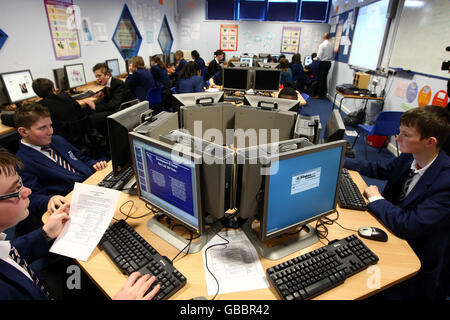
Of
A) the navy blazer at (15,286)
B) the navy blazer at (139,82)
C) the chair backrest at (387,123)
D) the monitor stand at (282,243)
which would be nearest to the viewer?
the navy blazer at (15,286)

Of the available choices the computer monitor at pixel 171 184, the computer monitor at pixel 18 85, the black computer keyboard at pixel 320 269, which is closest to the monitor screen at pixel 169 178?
the computer monitor at pixel 171 184

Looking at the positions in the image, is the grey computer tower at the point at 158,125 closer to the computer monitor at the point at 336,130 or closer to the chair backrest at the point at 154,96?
the computer monitor at the point at 336,130

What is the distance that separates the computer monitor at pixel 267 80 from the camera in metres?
4.02

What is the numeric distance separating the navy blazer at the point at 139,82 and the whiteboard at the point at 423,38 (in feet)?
13.4

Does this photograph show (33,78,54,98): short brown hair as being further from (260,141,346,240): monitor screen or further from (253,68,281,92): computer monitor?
(260,141,346,240): monitor screen

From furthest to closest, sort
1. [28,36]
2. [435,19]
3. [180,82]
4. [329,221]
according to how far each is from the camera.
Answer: [180,82], [28,36], [435,19], [329,221]

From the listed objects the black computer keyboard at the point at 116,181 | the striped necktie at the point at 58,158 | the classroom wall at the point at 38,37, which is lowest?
the black computer keyboard at the point at 116,181

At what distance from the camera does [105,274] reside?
3.50 feet

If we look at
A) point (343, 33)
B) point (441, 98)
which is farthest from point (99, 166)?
point (343, 33)

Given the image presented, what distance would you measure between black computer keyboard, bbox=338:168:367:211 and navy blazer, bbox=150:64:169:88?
4790 mm

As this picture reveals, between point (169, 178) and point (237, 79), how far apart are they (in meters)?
3.28

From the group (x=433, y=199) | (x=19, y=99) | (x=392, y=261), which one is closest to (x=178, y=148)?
(x=392, y=261)

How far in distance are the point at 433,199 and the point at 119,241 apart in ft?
4.84

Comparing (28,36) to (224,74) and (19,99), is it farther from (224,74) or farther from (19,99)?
(224,74)
